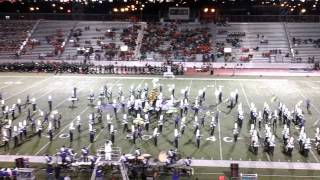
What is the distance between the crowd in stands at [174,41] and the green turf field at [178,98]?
8363 millimetres

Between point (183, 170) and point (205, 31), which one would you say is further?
point (205, 31)

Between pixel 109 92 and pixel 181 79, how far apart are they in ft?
31.4

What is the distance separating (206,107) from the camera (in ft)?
84.8

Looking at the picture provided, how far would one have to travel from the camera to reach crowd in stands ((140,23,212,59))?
4494 centimetres

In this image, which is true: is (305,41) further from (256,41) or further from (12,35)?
(12,35)

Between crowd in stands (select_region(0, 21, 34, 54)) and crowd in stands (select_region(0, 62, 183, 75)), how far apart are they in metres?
6.78

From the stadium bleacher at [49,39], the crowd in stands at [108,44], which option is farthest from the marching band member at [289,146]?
the stadium bleacher at [49,39]

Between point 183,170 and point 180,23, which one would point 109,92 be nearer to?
point 183,170

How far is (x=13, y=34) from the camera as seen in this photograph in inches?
2005

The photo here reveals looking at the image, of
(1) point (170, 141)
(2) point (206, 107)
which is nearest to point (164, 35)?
(2) point (206, 107)

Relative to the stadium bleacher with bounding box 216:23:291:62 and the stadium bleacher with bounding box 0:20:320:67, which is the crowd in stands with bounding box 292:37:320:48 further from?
the stadium bleacher with bounding box 216:23:291:62

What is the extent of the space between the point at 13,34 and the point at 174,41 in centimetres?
1777

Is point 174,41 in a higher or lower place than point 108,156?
higher

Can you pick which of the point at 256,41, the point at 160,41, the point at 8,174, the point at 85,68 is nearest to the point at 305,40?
the point at 256,41
